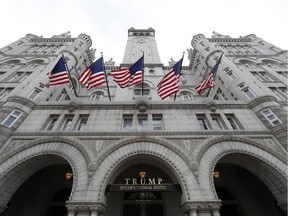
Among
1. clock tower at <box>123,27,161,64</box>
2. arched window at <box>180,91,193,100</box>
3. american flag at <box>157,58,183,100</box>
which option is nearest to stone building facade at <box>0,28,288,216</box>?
american flag at <box>157,58,183,100</box>

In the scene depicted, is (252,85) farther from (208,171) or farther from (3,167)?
(3,167)

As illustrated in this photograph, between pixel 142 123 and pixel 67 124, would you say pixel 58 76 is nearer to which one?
pixel 67 124

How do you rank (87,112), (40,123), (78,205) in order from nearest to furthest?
(78,205) < (40,123) < (87,112)

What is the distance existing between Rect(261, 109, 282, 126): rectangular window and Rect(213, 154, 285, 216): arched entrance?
5.01 metres

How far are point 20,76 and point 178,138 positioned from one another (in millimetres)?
25087

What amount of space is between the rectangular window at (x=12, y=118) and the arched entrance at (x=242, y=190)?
19864mm

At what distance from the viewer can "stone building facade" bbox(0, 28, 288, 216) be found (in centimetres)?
1203

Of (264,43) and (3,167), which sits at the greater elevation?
(264,43)

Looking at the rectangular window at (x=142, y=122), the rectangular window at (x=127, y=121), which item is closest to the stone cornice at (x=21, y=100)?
the rectangular window at (x=127, y=121)

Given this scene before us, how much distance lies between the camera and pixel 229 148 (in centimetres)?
1354

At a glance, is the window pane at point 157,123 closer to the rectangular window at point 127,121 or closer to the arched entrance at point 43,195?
the rectangular window at point 127,121

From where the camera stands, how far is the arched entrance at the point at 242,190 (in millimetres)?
14078

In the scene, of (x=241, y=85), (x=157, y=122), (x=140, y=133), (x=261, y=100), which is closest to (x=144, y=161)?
(x=140, y=133)

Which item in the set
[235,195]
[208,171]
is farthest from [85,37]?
[235,195]
